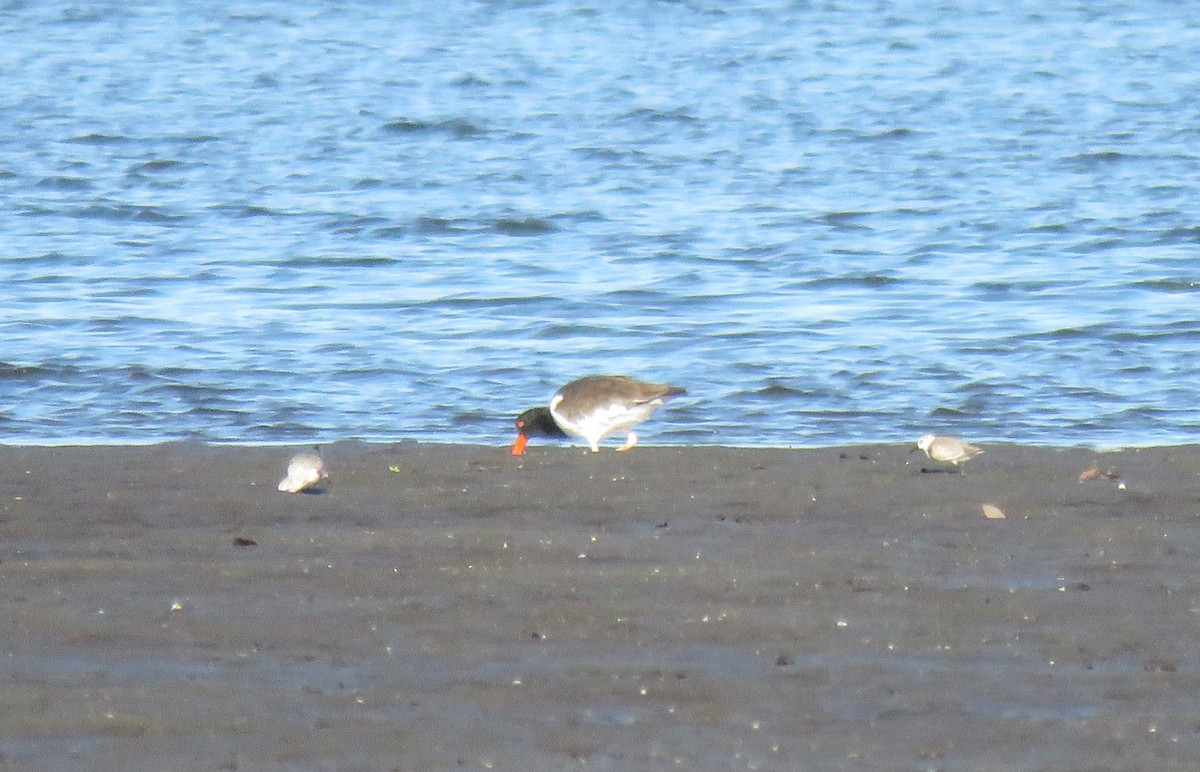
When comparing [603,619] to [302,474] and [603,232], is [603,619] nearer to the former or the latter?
[302,474]

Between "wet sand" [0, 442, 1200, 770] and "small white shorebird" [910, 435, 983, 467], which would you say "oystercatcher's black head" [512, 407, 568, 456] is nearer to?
"wet sand" [0, 442, 1200, 770]

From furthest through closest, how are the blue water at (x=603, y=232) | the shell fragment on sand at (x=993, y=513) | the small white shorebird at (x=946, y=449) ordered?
the blue water at (x=603, y=232), the small white shorebird at (x=946, y=449), the shell fragment on sand at (x=993, y=513)

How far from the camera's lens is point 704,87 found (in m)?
29.0

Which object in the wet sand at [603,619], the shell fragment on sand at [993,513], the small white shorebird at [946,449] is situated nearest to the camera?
the wet sand at [603,619]

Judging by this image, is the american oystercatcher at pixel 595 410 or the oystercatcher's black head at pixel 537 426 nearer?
the american oystercatcher at pixel 595 410

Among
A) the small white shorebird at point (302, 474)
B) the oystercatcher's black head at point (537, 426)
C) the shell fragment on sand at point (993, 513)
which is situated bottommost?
the oystercatcher's black head at point (537, 426)

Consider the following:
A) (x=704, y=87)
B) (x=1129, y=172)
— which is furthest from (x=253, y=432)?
(x=704, y=87)

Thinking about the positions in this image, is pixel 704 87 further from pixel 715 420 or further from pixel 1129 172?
pixel 715 420

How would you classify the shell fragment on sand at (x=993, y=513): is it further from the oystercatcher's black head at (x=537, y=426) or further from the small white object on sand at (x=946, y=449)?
the oystercatcher's black head at (x=537, y=426)

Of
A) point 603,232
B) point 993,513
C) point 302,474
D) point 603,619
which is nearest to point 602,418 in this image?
point 302,474

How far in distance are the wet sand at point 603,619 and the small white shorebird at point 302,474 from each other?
3.4 inches

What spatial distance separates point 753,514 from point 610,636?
6.05ft

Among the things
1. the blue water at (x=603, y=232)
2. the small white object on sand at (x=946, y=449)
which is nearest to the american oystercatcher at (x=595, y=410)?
the blue water at (x=603, y=232)

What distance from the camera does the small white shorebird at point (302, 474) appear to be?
25.2ft
